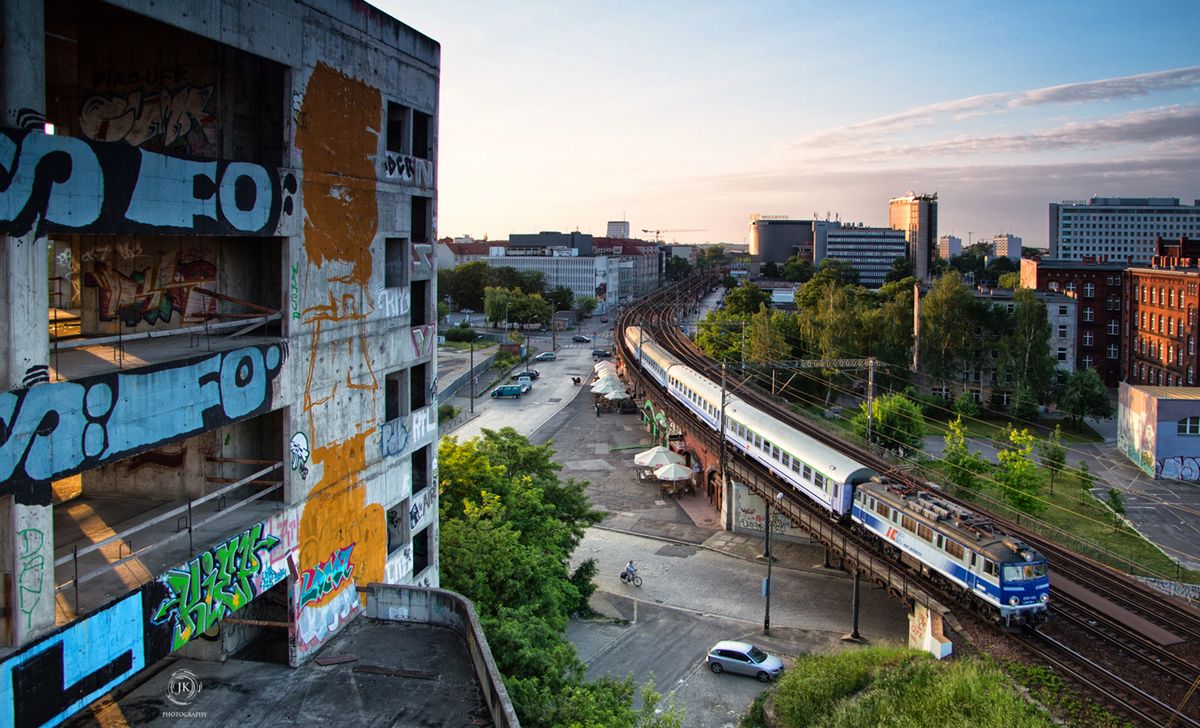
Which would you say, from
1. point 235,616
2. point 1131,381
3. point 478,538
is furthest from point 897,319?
point 235,616

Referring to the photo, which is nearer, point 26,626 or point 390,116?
point 26,626

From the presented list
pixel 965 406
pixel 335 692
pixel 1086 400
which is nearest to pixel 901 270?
pixel 1086 400

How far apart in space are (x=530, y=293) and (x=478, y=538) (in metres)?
117

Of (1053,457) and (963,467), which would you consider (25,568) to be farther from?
(1053,457)

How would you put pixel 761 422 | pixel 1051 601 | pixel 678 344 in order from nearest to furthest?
1. pixel 1051 601
2. pixel 761 422
3. pixel 678 344

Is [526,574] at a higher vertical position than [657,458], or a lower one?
higher

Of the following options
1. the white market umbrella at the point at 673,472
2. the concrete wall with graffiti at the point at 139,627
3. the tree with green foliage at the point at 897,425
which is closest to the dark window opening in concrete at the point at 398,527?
the concrete wall with graffiti at the point at 139,627

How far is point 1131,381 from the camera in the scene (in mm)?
76375

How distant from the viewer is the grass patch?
2147 centimetres

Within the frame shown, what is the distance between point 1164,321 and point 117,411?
7645 cm

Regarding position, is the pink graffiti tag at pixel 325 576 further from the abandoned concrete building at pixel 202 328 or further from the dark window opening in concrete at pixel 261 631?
the dark window opening in concrete at pixel 261 631

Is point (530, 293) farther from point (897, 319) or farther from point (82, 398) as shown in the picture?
point (82, 398)

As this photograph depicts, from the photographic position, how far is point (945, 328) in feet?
237

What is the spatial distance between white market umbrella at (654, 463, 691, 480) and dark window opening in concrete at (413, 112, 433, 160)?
101ft
